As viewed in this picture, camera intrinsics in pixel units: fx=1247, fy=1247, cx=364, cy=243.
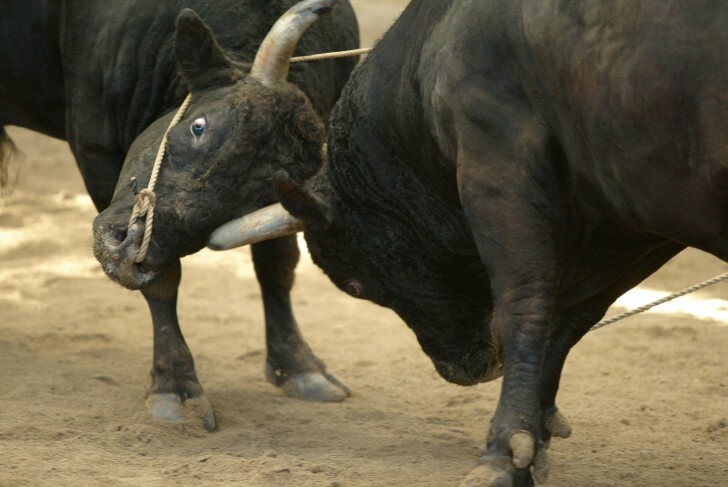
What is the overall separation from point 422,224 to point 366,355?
208 centimetres

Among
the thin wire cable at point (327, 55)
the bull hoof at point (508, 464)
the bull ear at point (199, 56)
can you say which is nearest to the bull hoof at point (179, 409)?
the bull ear at point (199, 56)

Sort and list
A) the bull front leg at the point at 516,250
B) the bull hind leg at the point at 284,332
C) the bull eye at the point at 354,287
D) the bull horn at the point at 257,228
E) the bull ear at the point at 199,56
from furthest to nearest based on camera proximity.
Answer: the bull hind leg at the point at 284,332
the bull ear at the point at 199,56
the bull eye at the point at 354,287
the bull horn at the point at 257,228
the bull front leg at the point at 516,250

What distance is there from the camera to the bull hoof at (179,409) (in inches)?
200

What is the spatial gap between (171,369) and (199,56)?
1337 mm

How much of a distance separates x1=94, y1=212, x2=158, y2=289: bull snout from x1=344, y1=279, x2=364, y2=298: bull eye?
0.77 m

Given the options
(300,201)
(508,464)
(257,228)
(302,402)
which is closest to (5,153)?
(302,402)

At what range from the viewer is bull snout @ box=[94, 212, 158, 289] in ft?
15.3

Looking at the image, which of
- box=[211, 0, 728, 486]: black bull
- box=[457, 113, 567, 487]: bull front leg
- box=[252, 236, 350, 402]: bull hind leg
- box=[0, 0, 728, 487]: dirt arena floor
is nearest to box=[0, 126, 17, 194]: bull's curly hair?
box=[0, 0, 728, 487]: dirt arena floor

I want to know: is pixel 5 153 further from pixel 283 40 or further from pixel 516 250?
pixel 516 250

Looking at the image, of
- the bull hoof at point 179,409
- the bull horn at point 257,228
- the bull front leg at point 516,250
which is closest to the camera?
the bull front leg at point 516,250

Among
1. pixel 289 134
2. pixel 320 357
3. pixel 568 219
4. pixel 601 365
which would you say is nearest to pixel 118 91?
pixel 289 134

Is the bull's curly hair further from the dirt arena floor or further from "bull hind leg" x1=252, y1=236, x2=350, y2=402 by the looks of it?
"bull hind leg" x1=252, y1=236, x2=350, y2=402

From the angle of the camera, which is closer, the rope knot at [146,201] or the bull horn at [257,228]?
the bull horn at [257,228]

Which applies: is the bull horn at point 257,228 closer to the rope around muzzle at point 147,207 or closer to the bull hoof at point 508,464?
the rope around muzzle at point 147,207
